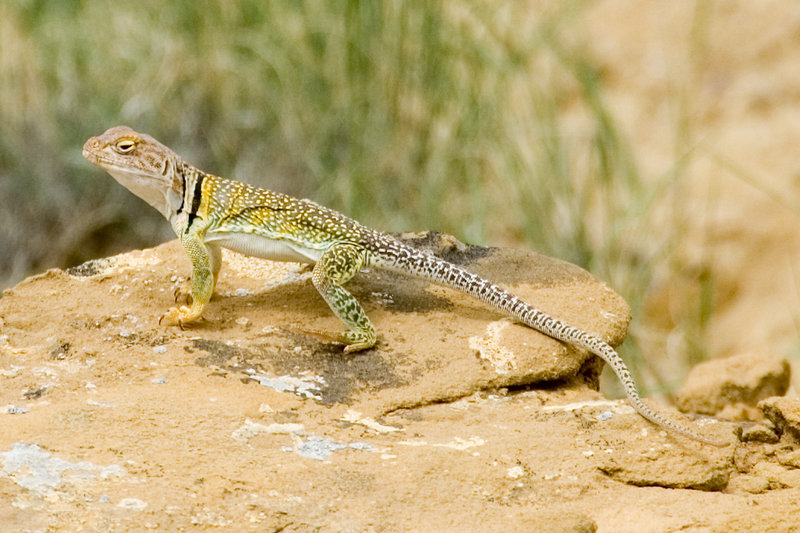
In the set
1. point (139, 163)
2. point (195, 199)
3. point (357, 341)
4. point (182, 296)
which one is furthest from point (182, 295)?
point (357, 341)

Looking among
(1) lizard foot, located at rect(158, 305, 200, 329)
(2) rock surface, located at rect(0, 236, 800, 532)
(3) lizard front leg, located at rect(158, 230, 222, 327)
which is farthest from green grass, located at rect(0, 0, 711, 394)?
(1) lizard foot, located at rect(158, 305, 200, 329)

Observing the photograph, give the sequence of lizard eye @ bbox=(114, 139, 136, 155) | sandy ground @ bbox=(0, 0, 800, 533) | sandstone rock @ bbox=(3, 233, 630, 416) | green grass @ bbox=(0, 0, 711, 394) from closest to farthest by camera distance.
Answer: sandy ground @ bbox=(0, 0, 800, 533), sandstone rock @ bbox=(3, 233, 630, 416), lizard eye @ bbox=(114, 139, 136, 155), green grass @ bbox=(0, 0, 711, 394)

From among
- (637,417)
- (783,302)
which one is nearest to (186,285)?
(637,417)

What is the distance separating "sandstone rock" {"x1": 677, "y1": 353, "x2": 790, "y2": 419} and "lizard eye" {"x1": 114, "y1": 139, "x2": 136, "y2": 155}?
2740 millimetres

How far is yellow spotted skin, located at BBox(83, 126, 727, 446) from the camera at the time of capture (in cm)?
457

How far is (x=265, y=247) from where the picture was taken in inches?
189

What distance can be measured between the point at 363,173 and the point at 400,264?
3.37 meters

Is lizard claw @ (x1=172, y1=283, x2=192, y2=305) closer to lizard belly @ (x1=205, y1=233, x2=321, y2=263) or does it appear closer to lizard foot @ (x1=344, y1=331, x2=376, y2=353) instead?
lizard belly @ (x1=205, y1=233, x2=321, y2=263)

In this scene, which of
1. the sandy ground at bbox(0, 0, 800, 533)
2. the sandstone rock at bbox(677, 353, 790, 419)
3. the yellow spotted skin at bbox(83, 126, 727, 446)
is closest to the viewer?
the sandy ground at bbox(0, 0, 800, 533)

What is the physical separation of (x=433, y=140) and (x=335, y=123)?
2.42 feet

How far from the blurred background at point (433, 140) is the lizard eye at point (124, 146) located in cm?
321

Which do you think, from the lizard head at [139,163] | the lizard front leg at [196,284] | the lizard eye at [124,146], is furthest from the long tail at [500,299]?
the lizard eye at [124,146]

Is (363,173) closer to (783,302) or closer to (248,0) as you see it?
(248,0)

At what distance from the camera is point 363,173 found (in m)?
8.08
